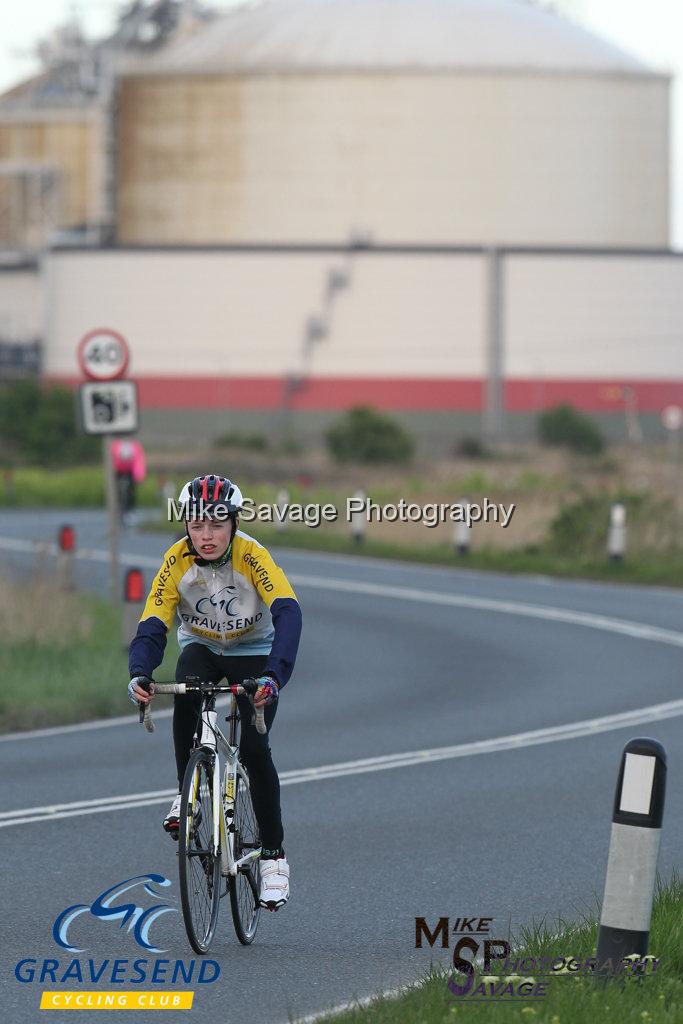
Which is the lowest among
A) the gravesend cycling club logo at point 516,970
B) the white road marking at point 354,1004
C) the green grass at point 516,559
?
the green grass at point 516,559

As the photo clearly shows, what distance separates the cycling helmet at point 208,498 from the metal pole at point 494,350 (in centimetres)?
6857

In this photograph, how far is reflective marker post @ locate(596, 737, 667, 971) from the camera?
243 inches

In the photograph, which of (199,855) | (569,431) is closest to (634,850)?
(199,855)

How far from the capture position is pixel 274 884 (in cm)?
754

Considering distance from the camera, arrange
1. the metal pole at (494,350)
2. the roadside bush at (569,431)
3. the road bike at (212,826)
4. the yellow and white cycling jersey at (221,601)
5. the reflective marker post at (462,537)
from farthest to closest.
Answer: the metal pole at (494,350) → the roadside bush at (569,431) → the reflective marker post at (462,537) → the yellow and white cycling jersey at (221,601) → the road bike at (212,826)

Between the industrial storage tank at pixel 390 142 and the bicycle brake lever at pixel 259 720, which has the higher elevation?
the industrial storage tank at pixel 390 142

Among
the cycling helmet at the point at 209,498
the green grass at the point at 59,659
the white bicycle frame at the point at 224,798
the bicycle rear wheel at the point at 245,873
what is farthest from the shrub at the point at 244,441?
the cycling helmet at the point at 209,498

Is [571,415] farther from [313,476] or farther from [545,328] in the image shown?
[313,476]

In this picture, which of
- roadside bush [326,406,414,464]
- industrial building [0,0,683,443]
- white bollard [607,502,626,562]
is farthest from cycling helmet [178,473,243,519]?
industrial building [0,0,683,443]

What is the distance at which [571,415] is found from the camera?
7369 cm

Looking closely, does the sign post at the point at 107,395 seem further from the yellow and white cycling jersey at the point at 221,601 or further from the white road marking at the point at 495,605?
the yellow and white cycling jersey at the point at 221,601

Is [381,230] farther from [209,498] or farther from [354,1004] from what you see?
[354,1004]

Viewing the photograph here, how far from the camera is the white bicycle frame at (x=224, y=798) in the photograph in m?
7.14

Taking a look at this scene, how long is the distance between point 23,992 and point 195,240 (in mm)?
73538
